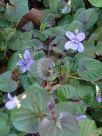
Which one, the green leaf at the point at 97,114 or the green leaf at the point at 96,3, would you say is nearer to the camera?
the green leaf at the point at 97,114

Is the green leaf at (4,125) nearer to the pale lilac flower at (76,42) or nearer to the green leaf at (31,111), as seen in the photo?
the green leaf at (31,111)

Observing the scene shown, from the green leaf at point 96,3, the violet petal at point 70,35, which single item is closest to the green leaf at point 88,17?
the green leaf at point 96,3

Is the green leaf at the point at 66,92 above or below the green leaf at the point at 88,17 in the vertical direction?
below

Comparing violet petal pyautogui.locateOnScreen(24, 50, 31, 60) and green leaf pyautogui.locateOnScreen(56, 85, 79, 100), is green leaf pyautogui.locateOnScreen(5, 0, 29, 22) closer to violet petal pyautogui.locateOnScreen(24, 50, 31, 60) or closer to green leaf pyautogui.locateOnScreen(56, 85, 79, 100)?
violet petal pyautogui.locateOnScreen(24, 50, 31, 60)

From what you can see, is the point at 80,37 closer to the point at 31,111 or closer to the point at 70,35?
the point at 70,35

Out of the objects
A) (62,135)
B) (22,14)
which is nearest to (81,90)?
(62,135)

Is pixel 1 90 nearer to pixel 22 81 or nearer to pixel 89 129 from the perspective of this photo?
pixel 22 81

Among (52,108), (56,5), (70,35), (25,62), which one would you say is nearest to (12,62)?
(25,62)
